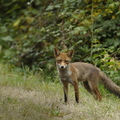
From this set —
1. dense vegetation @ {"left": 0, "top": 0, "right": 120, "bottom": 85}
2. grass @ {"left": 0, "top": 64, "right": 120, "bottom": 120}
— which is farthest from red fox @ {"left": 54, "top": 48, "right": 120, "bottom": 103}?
dense vegetation @ {"left": 0, "top": 0, "right": 120, "bottom": 85}

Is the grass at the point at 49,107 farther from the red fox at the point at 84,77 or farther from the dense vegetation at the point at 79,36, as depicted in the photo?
the dense vegetation at the point at 79,36

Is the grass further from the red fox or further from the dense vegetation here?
the dense vegetation

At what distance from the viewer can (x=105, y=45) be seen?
751 cm

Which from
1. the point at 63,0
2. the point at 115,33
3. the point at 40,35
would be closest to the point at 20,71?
the point at 40,35

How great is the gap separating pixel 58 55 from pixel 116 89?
1.67 meters

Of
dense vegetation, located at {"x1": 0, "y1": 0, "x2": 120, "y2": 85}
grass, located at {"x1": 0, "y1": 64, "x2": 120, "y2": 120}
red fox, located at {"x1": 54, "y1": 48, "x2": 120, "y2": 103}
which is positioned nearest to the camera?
grass, located at {"x1": 0, "y1": 64, "x2": 120, "y2": 120}

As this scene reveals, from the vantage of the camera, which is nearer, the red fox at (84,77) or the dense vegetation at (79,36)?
the red fox at (84,77)

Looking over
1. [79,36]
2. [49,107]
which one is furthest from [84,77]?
[79,36]

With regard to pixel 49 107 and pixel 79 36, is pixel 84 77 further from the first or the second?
pixel 79 36

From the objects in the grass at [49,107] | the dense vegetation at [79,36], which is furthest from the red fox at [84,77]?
the dense vegetation at [79,36]

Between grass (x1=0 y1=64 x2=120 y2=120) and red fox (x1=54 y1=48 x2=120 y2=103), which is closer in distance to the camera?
grass (x1=0 y1=64 x2=120 y2=120)

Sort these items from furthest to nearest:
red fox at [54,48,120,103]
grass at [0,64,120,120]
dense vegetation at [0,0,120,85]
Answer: dense vegetation at [0,0,120,85] < red fox at [54,48,120,103] < grass at [0,64,120,120]

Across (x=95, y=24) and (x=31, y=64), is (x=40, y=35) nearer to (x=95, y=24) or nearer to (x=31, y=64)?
(x=31, y=64)

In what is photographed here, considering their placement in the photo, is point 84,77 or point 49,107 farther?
point 84,77
